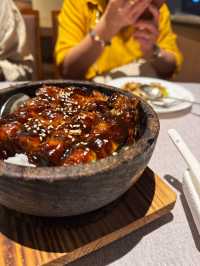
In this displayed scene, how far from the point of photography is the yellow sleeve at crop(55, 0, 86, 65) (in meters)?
1.50

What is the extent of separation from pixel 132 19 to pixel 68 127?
0.99m

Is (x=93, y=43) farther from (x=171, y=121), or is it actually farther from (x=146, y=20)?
(x=171, y=121)

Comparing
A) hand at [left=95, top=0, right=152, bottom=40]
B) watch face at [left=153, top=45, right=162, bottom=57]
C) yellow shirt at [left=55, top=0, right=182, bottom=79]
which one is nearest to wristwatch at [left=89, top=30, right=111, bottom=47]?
hand at [left=95, top=0, right=152, bottom=40]

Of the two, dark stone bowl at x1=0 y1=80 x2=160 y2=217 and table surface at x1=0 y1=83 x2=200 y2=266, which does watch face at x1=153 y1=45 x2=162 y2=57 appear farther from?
dark stone bowl at x1=0 y1=80 x2=160 y2=217

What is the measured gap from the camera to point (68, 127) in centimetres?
49

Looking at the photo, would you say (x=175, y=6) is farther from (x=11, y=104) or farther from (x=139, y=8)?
Answer: (x=11, y=104)

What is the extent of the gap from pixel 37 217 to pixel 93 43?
3.41 ft

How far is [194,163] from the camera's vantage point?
572 mm

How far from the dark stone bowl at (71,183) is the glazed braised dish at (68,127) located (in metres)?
0.04

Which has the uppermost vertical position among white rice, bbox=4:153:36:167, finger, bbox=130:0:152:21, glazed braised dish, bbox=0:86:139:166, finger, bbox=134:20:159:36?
finger, bbox=130:0:152:21

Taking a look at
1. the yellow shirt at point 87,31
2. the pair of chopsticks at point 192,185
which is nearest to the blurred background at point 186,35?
the yellow shirt at point 87,31

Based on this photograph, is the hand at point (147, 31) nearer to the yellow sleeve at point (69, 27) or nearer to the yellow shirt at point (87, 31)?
the yellow shirt at point (87, 31)

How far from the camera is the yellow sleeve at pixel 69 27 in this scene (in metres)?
1.50

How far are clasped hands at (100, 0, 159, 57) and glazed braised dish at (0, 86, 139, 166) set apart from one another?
811 millimetres
